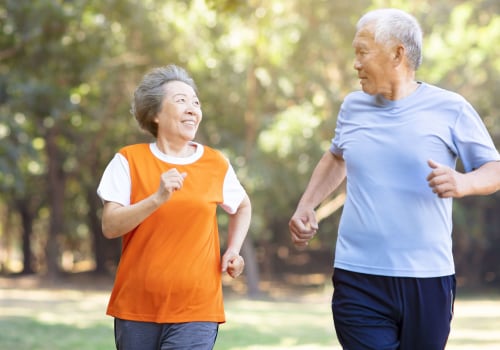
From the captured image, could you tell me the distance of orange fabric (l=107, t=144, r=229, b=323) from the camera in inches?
169

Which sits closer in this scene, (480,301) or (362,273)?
(362,273)

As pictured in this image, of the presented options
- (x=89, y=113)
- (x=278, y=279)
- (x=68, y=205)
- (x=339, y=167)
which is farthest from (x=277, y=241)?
(x=339, y=167)

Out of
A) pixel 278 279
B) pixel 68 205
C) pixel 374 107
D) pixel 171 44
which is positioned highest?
pixel 171 44

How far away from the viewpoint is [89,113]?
31328 millimetres

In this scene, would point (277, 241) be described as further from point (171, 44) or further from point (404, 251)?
point (404, 251)

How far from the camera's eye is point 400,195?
4.07 meters

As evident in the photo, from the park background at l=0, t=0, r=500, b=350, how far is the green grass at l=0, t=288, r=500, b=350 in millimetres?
50

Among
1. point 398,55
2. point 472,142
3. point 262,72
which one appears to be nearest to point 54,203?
point 262,72

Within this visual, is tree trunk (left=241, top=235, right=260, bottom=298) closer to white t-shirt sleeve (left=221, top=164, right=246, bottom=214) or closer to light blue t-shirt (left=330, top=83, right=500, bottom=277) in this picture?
white t-shirt sleeve (left=221, top=164, right=246, bottom=214)

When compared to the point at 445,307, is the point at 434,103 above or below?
above

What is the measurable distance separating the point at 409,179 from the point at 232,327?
1289cm

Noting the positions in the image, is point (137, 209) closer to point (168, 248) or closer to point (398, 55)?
point (168, 248)

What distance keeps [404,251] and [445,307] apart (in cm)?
30

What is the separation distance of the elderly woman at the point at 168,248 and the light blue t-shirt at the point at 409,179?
2.18ft
